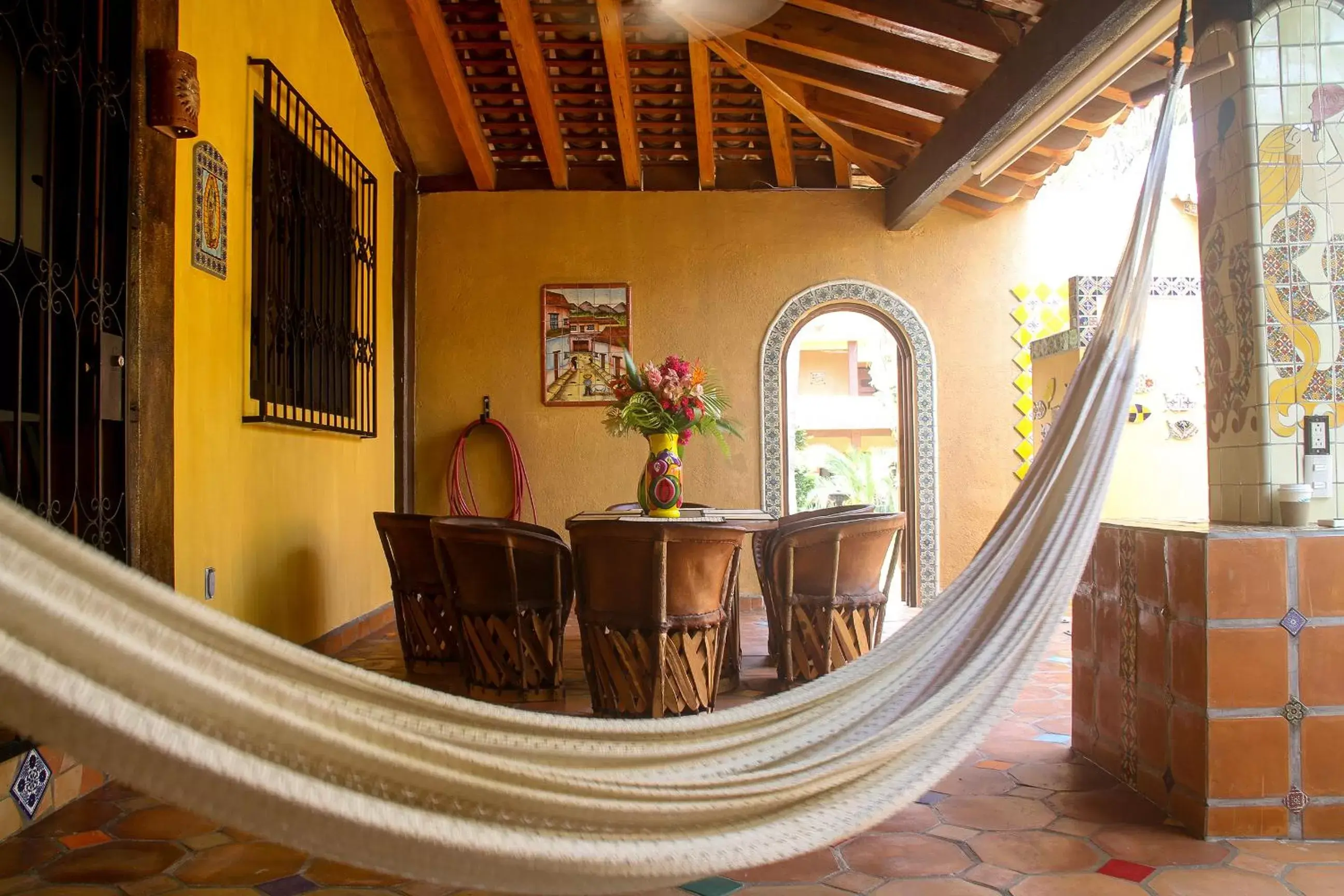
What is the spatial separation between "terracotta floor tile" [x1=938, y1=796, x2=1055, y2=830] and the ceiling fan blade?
3.50 metres

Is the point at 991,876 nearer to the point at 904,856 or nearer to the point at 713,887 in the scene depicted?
the point at 904,856

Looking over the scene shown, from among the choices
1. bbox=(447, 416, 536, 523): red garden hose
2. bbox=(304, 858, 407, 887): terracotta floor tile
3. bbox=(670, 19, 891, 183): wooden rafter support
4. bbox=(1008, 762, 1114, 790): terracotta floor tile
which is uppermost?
bbox=(670, 19, 891, 183): wooden rafter support

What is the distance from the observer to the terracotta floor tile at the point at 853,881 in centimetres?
199

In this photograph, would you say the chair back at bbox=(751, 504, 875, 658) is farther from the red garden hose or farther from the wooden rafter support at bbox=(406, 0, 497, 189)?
the wooden rafter support at bbox=(406, 0, 497, 189)

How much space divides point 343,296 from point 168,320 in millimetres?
1718

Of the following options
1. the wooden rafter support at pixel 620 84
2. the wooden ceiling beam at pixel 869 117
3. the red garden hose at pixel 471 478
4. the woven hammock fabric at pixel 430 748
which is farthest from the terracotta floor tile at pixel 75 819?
the wooden ceiling beam at pixel 869 117

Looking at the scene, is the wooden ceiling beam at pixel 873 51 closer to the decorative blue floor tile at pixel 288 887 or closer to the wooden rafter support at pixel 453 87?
the wooden rafter support at pixel 453 87

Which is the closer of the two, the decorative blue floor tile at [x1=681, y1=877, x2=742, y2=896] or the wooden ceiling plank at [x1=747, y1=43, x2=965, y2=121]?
the decorative blue floor tile at [x1=681, y1=877, x2=742, y2=896]

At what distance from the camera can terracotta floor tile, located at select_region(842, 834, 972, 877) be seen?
6.81 ft

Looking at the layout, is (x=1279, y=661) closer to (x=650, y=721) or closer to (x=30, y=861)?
(x=650, y=721)

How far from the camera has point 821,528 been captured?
132 inches

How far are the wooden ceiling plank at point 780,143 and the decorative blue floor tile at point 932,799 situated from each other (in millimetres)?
3986

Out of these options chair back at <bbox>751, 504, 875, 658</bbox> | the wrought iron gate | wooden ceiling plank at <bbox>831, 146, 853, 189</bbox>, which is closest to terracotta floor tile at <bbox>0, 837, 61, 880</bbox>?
the wrought iron gate

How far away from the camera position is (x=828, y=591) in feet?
11.4
